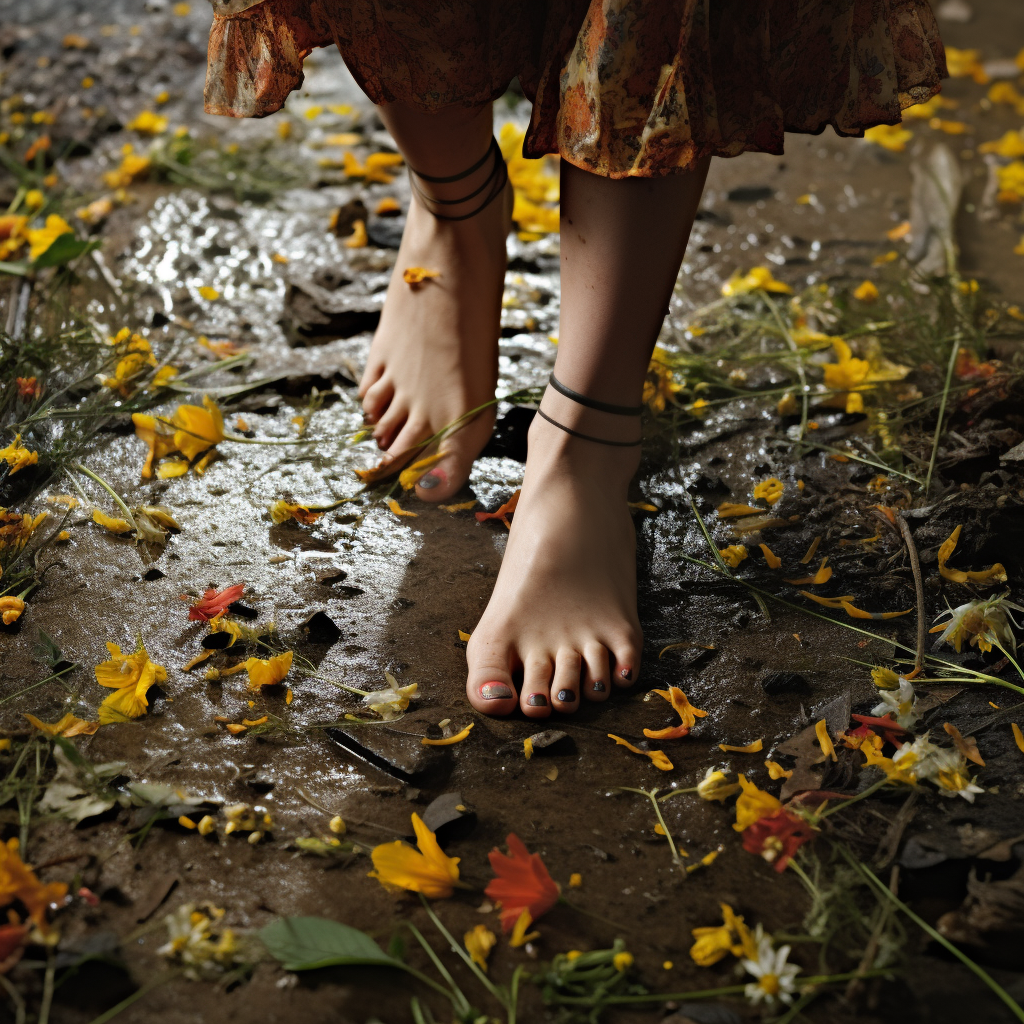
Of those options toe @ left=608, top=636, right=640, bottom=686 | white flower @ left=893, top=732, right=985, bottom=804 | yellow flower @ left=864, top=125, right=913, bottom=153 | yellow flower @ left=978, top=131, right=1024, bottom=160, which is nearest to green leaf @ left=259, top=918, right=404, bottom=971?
toe @ left=608, top=636, right=640, bottom=686

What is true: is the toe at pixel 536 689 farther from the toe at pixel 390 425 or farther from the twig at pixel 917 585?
the toe at pixel 390 425

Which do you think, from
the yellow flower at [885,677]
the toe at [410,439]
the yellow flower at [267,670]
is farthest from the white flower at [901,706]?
the toe at [410,439]

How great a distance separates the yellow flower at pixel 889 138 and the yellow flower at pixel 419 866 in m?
2.63

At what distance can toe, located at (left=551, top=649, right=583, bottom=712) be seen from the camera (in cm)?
121

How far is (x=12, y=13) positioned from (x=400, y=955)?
4038 mm

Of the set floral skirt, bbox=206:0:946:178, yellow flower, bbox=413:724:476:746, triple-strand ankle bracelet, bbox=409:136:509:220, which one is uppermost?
floral skirt, bbox=206:0:946:178

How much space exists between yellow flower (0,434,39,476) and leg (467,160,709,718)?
0.88 m

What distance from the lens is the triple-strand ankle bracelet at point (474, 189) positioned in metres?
1.58

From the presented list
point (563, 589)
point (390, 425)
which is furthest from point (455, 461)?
point (563, 589)

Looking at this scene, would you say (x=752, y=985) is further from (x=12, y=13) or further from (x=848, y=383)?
(x=12, y=13)

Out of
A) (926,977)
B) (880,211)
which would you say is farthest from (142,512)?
(880,211)

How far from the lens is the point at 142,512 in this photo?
1.46 meters

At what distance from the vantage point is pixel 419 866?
3.15 feet

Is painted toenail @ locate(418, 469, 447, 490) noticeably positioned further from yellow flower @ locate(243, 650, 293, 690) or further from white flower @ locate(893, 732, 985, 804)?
white flower @ locate(893, 732, 985, 804)
